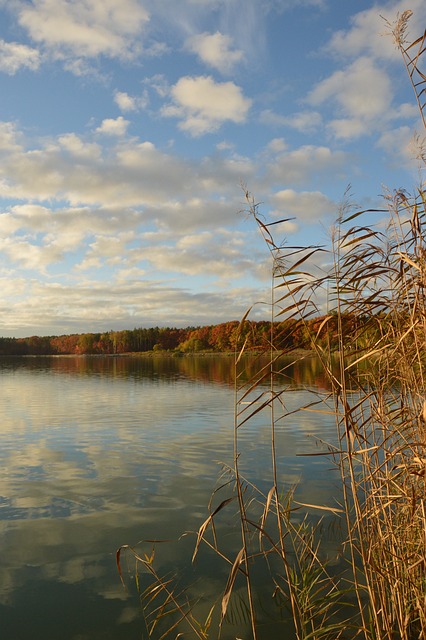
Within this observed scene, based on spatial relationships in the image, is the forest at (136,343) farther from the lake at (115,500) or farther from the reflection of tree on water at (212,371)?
the lake at (115,500)

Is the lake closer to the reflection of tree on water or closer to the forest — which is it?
the reflection of tree on water

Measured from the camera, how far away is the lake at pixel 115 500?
18.8 ft

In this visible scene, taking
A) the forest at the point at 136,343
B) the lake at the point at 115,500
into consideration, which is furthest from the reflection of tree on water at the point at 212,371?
the forest at the point at 136,343

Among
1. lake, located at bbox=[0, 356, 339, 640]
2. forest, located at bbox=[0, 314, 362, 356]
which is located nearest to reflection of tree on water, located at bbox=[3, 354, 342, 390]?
lake, located at bbox=[0, 356, 339, 640]

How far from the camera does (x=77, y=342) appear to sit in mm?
186250

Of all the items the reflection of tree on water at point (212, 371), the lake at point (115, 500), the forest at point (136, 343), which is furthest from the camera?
the forest at point (136, 343)

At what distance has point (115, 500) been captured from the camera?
9.59m

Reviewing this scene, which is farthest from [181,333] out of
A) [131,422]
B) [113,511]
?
[113,511]

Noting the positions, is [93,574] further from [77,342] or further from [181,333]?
[77,342]

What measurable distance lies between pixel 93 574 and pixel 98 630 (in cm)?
124

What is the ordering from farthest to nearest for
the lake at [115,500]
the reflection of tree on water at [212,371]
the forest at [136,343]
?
the forest at [136,343] < the reflection of tree on water at [212,371] < the lake at [115,500]

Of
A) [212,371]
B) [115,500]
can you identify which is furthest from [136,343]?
[115,500]

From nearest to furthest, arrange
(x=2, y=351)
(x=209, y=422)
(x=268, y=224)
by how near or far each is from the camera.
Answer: (x=268, y=224)
(x=209, y=422)
(x=2, y=351)

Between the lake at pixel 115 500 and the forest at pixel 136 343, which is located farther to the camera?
the forest at pixel 136 343
